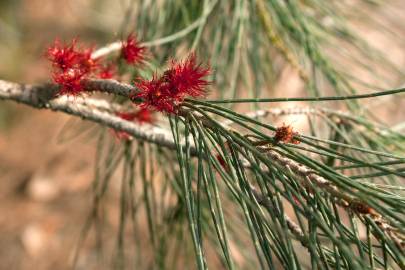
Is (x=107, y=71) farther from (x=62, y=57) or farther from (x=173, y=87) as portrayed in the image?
(x=173, y=87)

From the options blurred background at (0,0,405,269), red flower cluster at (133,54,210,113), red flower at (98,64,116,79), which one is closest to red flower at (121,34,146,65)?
red flower at (98,64,116,79)

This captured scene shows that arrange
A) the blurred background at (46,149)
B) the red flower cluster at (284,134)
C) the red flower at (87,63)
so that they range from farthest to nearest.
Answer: the blurred background at (46,149)
the red flower at (87,63)
the red flower cluster at (284,134)

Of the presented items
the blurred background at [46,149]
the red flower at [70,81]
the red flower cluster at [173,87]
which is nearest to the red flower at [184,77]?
the red flower cluster at [173,87]

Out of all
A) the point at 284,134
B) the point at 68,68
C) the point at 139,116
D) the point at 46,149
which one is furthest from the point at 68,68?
the point at 46,149

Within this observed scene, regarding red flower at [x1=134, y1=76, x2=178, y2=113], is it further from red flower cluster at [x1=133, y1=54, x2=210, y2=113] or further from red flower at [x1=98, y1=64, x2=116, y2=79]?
red flower at [x1=98, y1=64, x2=116, y2=79]

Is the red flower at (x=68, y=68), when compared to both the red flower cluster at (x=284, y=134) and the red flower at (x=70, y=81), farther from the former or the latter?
the red flower cluster at (x=284, y=134)

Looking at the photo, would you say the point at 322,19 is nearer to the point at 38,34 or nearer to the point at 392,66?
the point at 392,66
